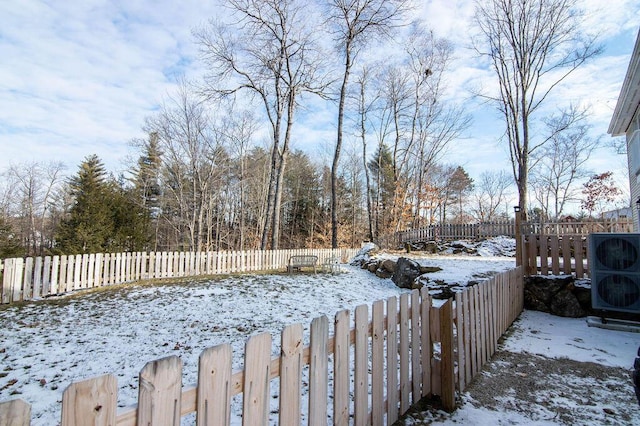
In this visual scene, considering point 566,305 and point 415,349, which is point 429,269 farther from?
point 415,349

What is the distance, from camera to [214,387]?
1327 mm


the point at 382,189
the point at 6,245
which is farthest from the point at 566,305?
the point at 382,189

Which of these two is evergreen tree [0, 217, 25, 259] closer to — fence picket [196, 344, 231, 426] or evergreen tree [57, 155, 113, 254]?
evergreen tree [57, 155, 113, 254]

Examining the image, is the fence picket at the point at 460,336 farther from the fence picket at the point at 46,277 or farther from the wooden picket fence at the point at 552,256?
the fence picket at the point at 46,277

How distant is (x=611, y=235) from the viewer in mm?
5074

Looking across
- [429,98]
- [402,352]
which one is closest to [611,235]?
[402,352]

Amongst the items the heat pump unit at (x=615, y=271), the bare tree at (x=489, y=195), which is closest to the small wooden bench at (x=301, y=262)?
the heat pump unit at (x=615, y=271)

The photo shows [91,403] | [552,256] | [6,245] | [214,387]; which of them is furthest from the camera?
[6,245]

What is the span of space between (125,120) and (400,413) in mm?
21682

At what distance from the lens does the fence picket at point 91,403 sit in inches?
37.7

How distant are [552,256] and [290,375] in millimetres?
6880

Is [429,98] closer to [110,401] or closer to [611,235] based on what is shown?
[611,235]

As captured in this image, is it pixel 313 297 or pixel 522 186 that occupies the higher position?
pixel 522 186

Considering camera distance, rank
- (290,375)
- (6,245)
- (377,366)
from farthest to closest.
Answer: (6,245) < (377,366) < (290,375)
